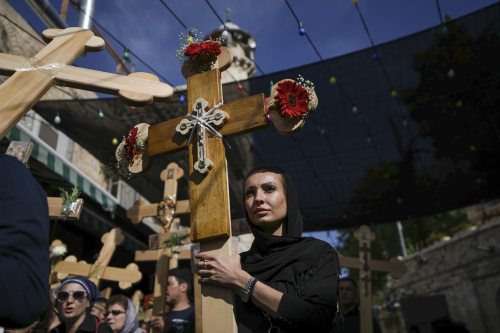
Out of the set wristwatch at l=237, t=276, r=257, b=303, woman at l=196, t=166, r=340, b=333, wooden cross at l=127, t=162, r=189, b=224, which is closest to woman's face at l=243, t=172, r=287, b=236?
woman at l=196, t=166, r=340, b=333

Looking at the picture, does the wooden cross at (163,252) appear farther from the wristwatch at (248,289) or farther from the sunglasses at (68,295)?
the wristwatch at (248,289)

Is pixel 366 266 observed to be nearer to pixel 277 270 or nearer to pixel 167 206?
pixel 167 206

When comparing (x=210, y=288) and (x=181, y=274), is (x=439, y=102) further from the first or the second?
(x=210, y=288)

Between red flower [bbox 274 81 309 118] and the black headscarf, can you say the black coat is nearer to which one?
the black headscarf

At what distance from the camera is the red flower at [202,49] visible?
9.12ft

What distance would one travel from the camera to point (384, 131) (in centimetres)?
794

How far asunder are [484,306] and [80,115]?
1656 centimetres

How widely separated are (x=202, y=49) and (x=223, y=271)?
4.86 ft

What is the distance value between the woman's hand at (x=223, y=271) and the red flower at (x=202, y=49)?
1.35 meters

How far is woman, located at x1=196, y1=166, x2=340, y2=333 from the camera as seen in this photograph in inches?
75.4

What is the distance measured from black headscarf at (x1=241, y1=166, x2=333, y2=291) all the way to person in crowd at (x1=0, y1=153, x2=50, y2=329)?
1.23 meters

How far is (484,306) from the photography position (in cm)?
1672

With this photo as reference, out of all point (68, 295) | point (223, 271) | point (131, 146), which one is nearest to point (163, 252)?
point (68, 295)

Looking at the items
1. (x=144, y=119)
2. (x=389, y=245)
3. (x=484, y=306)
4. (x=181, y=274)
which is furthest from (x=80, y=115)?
(x=389, y=245)
